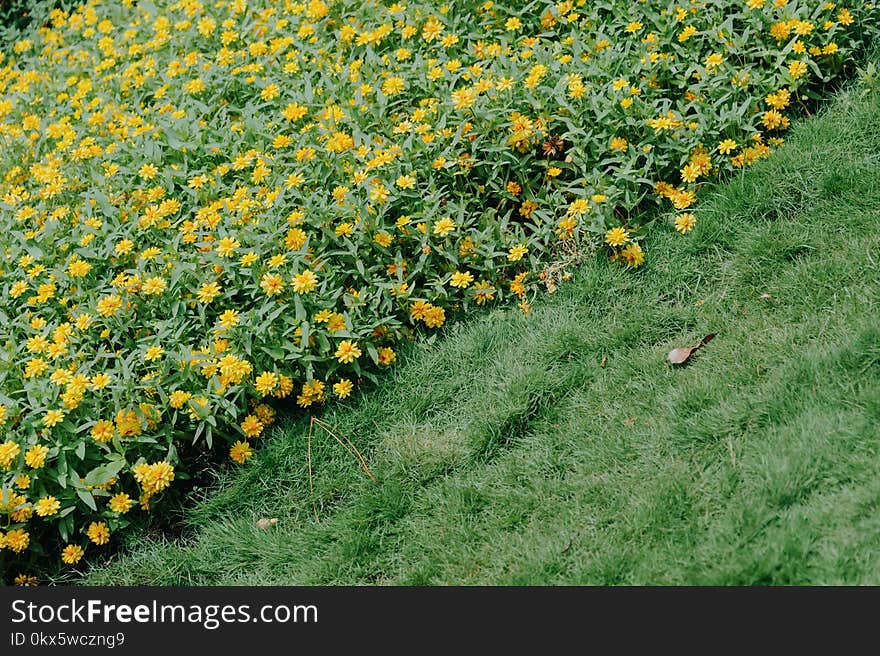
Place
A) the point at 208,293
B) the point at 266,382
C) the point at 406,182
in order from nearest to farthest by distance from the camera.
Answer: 1. the point at 266,382
2. the point at 208,293
3. the point at 406,182

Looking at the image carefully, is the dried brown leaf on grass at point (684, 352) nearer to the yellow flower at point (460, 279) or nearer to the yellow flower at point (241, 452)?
the yellow flower at point (460, 279)

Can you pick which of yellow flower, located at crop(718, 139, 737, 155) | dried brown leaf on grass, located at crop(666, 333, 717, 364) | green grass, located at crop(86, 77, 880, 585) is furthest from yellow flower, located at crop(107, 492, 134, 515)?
yellow flower, located at crop(718, 139, 737, 155)

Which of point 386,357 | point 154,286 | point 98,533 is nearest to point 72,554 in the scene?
point 98,533

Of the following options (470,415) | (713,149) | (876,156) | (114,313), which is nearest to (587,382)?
(470,415)

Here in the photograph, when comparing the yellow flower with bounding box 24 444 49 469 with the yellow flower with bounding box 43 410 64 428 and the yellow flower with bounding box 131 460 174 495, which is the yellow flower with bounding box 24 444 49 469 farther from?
the yellow flower with bounding box 131 460 174 495

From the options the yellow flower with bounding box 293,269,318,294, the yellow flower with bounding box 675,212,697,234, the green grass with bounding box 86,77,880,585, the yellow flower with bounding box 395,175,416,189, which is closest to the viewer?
the green grass with bounding box 86,77,880,585

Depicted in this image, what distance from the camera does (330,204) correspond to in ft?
13.8

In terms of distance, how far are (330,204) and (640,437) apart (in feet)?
5.47

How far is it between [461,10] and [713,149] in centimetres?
153

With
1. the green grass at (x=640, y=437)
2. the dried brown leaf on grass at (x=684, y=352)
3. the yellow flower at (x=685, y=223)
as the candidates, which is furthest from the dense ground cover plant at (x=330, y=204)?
the dried brown leaf on grass at (x=684, y=352)

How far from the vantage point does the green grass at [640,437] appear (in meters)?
2.98

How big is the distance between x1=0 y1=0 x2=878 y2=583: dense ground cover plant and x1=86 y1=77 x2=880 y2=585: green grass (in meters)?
0.19

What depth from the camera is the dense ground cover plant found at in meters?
3.80

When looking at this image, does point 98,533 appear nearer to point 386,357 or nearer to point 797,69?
point 386,357
